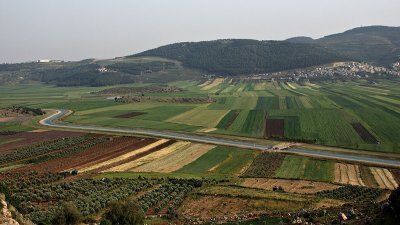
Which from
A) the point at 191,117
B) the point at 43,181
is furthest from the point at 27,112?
the point at 43,181

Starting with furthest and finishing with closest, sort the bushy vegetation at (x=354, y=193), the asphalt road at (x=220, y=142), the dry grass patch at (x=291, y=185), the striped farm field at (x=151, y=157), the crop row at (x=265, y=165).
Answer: the asphalt road at (x=220, y=142) → the striped farm field at (x=151, y=157) → the crop row at (x=265, y=165) → the dry grass patch at (x=291, y=185) → the bushy vegetation at (x=354, y=193)

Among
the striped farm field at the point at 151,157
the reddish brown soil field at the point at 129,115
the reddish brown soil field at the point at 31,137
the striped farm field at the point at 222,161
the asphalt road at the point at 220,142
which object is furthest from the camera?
the reddish brown soil field at the point at 129,115

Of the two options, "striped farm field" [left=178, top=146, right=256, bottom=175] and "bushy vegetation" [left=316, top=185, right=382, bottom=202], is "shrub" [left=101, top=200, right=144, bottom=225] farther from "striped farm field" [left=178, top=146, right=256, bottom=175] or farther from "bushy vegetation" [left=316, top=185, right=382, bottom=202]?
"striped farm field" [left=178, top=146, right=256, bottom=175]

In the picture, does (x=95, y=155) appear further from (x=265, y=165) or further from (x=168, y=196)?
(x=265, y=165)

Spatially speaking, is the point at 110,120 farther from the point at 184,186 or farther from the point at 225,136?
the point at 184,186

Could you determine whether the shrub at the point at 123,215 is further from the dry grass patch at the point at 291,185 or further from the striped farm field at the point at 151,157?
the striped farm field at the point at 151,157

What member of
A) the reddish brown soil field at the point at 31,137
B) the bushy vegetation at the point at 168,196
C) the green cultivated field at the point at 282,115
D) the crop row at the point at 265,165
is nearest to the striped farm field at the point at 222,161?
the crop row at the point at 265,165

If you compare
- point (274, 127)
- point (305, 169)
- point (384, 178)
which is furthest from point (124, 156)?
point (384, 178)
